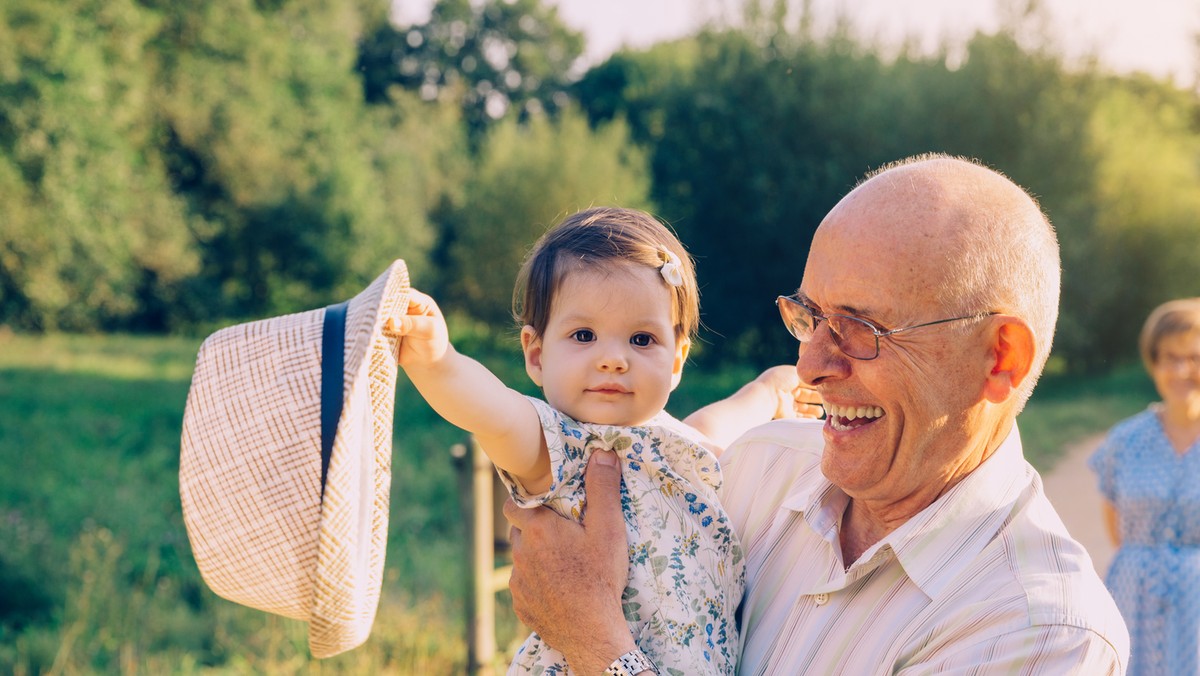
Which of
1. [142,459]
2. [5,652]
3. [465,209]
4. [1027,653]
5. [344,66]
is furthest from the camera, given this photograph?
[344,66]

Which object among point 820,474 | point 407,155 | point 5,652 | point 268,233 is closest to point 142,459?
point 5,652

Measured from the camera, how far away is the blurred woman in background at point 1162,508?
16.3 ft

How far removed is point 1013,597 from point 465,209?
21.4 metres

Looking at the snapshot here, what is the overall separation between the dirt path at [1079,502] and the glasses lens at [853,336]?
664 cm

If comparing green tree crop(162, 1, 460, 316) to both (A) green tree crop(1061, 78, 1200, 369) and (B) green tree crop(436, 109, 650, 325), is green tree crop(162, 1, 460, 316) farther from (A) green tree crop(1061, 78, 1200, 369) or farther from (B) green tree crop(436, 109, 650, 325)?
(A) green tree crop(1061, 78, 1200, 369)

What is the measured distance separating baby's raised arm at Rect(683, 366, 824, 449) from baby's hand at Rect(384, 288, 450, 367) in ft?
3.54

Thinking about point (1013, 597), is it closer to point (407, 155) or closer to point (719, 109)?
point (719, 109)

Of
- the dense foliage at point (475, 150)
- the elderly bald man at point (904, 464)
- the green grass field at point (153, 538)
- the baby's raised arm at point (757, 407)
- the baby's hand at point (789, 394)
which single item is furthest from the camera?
the dense foliage at point (475, 150)

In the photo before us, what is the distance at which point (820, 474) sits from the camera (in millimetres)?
2307

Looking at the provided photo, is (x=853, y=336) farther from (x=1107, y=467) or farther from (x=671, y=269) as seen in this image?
(x=1107, y=467)

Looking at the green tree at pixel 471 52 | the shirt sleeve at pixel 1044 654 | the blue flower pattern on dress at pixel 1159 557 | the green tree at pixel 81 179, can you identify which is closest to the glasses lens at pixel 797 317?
the shirt sleeve at pixel 1044 654

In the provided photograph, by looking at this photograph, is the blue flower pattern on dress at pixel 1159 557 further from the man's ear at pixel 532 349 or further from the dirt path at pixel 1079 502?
the man's ear at pixel 532 349

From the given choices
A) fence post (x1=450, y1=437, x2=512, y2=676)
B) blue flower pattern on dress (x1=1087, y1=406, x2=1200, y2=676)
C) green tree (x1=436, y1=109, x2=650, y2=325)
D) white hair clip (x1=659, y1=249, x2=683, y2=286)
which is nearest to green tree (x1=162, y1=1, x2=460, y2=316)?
green tree (x1=436, y1=109, x2=650, y2=325)

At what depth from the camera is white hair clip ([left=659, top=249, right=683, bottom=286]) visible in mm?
2244
